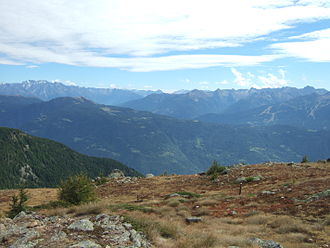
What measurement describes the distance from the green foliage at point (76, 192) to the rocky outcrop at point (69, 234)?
1026cm

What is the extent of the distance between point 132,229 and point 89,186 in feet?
45.7

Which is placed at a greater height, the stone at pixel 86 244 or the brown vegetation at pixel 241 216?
the stone at pixel 86 244

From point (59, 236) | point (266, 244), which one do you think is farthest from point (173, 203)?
point (59, 236)

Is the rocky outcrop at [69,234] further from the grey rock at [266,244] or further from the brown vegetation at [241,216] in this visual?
the grey rock at [266,244]

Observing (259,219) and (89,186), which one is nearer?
(259,219)

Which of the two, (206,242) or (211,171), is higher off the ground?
(206,242)

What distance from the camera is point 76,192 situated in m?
23.7

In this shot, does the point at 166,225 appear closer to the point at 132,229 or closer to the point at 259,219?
the point at 132,229

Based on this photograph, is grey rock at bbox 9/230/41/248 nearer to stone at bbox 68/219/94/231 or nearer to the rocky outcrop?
the rocky outcrop

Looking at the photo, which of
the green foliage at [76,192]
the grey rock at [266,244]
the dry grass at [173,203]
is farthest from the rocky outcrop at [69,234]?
the green foliage at [76,192]

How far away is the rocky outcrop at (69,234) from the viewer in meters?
10.2

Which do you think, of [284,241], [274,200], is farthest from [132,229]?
[274,200]

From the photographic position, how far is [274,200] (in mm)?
22141

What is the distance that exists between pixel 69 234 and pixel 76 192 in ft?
43.5
